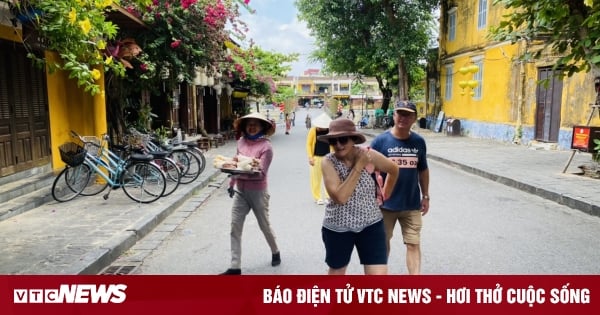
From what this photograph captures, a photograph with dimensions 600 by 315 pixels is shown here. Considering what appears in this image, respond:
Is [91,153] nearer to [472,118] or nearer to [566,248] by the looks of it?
[566,248]

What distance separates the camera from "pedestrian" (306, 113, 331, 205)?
6.75m

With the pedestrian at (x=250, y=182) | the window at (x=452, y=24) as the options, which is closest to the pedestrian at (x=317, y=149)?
the pedestrian at (x=250, y=182)

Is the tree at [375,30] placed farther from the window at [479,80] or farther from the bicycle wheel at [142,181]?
the bicycle wheel at [142,181]

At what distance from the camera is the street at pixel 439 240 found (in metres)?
4.77

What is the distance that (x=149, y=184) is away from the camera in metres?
7.58

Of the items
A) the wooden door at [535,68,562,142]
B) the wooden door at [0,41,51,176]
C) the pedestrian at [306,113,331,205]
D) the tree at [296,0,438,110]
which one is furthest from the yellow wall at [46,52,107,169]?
the tree at [296,0,438,110]

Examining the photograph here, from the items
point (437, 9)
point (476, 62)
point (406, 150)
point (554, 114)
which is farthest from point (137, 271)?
point (437, 9)

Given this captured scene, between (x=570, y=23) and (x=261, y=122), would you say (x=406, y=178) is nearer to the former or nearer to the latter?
(x=261, y=122)

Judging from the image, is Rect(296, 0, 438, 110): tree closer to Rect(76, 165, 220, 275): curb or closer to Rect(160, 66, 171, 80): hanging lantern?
Rect(160, 66, 171, 80): hanging lantern

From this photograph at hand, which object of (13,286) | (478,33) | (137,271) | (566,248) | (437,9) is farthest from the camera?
(437,9)

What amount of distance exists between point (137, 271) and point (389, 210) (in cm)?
262

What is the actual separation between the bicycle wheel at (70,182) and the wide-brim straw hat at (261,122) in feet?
13.5

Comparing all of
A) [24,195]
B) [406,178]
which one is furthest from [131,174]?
[406,178]

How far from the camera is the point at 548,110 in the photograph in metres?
15.5
